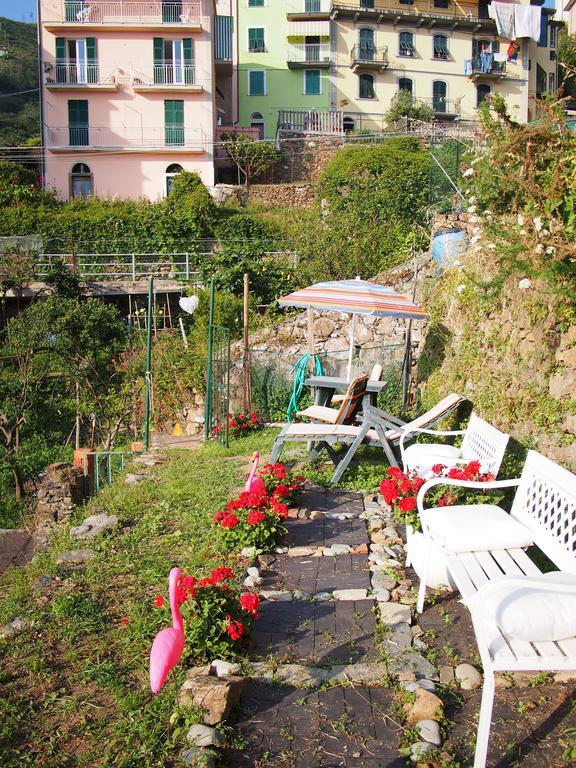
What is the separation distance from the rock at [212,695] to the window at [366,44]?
36.6 metres

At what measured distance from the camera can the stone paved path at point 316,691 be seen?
2865mm

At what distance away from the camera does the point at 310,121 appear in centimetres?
3400

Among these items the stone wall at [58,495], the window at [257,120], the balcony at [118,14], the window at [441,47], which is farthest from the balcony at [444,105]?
the stone wall at [58,495]

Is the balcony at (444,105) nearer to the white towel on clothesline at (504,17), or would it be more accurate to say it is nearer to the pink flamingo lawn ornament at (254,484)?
the white towel on clothesline at (504,17)

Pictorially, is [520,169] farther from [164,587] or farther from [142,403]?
[142,403]

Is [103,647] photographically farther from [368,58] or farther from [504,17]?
[504,17]

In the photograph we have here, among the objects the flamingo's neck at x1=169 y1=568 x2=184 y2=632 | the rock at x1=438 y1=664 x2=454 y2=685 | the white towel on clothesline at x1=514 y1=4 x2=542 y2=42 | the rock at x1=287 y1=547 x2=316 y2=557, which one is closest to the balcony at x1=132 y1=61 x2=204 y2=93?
the white towel on clothesline at x1=514 y1=4 x2=542 y2=42

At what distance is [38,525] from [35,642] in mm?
5788

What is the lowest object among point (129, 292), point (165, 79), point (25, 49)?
point (129, 292)

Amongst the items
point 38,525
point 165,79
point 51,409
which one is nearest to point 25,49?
point 165,79

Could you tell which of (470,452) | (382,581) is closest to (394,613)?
(382,581)

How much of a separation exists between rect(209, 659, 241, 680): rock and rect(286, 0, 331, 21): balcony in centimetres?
3679

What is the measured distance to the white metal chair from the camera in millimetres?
4926

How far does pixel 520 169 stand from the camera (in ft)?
19.3
